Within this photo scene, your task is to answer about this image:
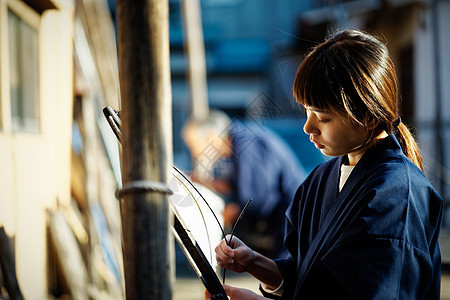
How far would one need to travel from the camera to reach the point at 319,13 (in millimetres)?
12328

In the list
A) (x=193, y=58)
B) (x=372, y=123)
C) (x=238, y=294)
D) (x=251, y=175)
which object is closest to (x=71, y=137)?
(x=251, y=175)

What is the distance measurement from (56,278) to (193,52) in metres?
5.93

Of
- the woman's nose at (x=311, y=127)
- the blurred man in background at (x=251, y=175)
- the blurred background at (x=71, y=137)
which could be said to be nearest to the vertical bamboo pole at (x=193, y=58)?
the blurred background at (x=71, y=137)

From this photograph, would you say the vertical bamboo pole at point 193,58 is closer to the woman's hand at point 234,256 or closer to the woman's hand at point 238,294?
the woman's hand at point 234,256

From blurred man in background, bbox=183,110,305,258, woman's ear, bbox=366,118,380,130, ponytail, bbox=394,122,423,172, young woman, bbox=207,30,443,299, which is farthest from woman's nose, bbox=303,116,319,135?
blurred man in background, bbox=183,110,305,258

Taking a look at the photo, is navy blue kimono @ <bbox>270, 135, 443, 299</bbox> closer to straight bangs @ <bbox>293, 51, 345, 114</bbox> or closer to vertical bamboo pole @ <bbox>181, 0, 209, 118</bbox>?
straight bangs @ <bbox>293, 51, 345, 114</bbox>

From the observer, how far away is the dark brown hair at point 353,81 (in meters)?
1.59

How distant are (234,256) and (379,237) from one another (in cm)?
49

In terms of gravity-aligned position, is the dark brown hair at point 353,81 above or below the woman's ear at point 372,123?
above

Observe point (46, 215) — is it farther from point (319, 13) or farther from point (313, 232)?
point (319, 13)

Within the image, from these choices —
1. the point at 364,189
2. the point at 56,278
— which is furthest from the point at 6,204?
the point at 364,189

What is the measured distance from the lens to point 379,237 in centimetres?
145

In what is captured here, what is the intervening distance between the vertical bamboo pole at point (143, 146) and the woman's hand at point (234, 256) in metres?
0.33

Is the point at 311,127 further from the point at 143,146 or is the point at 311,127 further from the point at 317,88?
the point at 143,146
